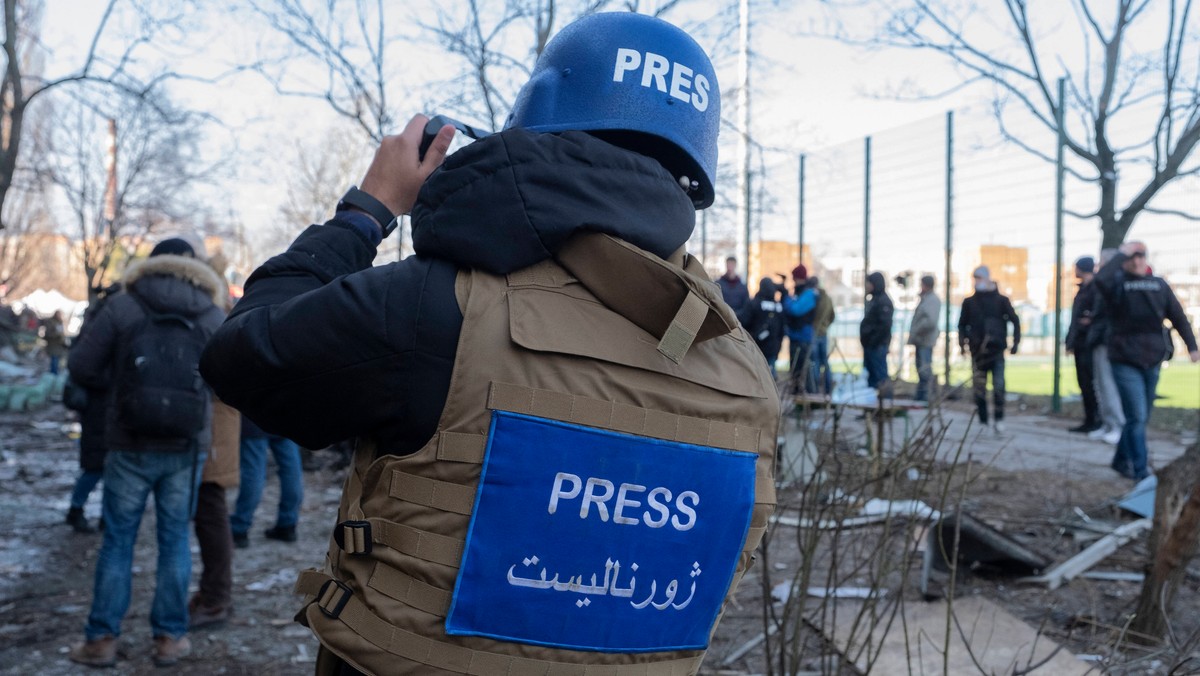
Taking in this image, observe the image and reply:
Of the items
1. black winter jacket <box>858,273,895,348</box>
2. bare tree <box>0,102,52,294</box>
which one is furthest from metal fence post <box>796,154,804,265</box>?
bare tree <box>0,102,52,294</box>

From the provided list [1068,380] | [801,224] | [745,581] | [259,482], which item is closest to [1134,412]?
[745,581]

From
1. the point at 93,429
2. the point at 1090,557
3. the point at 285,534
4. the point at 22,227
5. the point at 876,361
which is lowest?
the point at 285,534

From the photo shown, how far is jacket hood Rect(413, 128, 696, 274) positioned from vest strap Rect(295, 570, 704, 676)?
1.65ft

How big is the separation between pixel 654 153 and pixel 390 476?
2.44 ft

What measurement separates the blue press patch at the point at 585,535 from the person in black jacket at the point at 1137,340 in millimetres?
7510

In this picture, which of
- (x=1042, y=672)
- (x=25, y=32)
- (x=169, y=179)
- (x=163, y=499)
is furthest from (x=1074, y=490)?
(x=169, y=179)

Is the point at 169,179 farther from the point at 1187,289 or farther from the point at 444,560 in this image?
the point at 444,560

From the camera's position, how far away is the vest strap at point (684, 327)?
1.35m

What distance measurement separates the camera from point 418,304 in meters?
1.30

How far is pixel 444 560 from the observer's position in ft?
4.35

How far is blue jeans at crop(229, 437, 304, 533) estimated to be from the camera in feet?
21.0

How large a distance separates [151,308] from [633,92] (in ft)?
11.0

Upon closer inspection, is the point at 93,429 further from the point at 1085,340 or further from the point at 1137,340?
the point at 1085,340

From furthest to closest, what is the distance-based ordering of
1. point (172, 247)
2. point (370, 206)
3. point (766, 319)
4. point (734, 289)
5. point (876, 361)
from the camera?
point (876, 361), point (734, 289), point (766, 319), point (172, 247), point (370, 206)
